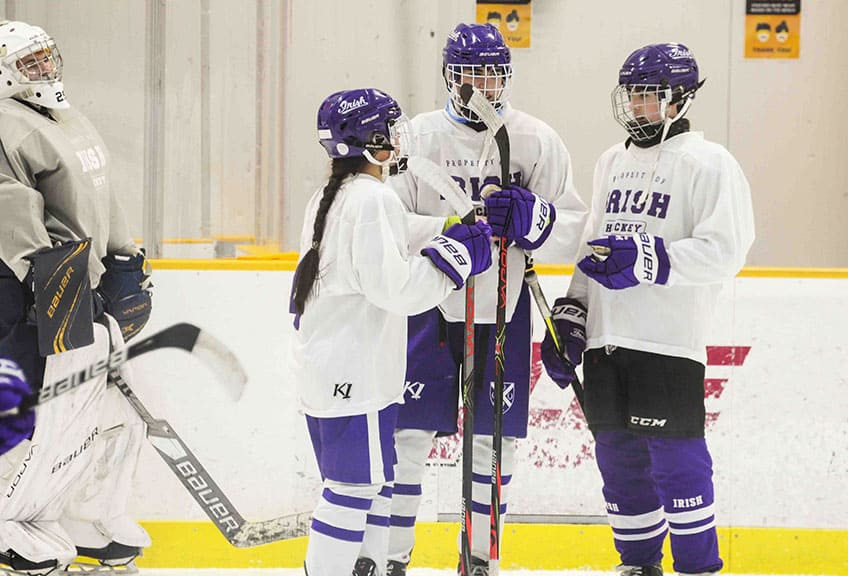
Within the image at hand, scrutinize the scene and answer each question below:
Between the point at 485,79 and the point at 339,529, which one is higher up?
the point at 485,79

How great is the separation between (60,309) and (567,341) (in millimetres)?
1220

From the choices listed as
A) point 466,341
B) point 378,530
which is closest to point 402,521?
point 378,530

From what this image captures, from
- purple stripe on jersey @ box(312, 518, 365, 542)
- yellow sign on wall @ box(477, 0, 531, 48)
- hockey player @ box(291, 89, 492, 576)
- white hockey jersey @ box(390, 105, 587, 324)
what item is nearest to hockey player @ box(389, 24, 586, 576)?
white hockey jersey @ box(390, 105, 587, 324)

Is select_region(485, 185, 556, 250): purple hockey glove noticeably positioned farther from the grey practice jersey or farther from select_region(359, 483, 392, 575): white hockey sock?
the grey practice jersey

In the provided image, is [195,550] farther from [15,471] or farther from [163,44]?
[163,44]

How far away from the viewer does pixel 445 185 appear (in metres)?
2.66

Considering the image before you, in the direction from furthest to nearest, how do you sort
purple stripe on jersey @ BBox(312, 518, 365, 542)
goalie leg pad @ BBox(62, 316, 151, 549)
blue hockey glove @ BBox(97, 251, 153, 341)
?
goalie leg pad @ BBox(62, 316, 151, 549), blue hockey glove @ BBox(97, 251, 153, 341), purple stripe on jersey @ BBox(312, 518, 365, 542)

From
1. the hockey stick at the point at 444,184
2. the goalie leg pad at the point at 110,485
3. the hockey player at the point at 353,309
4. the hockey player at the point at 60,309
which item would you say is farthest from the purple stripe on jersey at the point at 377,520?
the goalie leg pad at the point at 110,485

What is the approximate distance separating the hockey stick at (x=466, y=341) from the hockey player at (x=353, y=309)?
0.08m

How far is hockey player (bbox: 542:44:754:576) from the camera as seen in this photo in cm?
269

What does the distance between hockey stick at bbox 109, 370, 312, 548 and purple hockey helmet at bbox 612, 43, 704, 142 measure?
1.53 metres

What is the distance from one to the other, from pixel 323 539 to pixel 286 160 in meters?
1.40

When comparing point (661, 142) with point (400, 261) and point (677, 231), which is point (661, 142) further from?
point (400, 261)

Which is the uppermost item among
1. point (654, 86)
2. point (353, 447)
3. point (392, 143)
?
point (654, 86)
